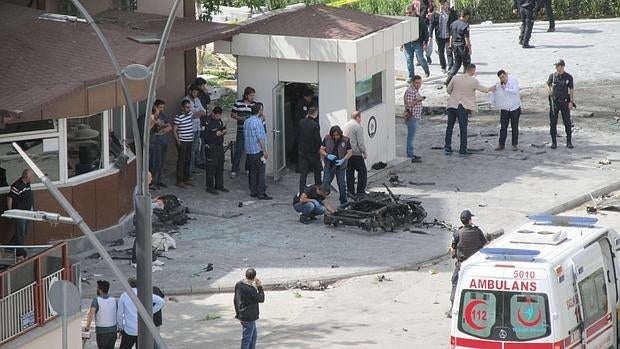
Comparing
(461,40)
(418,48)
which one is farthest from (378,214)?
(418,48)

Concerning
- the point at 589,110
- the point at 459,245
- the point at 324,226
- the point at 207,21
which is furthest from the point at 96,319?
the point at 589,110

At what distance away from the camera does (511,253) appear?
1731 centimetres

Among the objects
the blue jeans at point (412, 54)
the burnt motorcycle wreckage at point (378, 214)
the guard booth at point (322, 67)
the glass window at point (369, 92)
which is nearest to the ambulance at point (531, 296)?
the burnt motorcycle wreckage at point (378, 214)

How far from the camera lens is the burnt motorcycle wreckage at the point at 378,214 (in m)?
25.0

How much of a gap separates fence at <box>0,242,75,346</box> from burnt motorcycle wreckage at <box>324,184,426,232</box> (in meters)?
7.47

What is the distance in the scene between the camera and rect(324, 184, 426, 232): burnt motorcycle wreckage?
25031 mm

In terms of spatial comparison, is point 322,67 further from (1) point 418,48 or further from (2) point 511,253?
(2) point 511,253

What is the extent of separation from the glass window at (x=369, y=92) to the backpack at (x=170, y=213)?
176 inches

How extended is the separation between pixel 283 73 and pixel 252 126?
162cm

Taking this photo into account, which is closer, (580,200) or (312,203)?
(312,203)

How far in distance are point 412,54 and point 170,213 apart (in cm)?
1246

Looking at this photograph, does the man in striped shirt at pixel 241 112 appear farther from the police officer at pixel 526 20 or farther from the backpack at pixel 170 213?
the police officer at pixel 526 20

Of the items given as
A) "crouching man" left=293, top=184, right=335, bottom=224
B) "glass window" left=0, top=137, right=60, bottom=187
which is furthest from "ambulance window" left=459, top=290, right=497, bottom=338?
"glass window" left=0, top=137, right=60, bottom=187

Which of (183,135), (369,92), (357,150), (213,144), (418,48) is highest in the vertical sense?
(418,48)
